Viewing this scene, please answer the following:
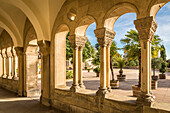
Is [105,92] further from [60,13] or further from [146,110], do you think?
[60,13]

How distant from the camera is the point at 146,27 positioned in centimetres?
280

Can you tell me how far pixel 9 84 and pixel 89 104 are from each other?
281 inches

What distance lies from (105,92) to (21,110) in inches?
128

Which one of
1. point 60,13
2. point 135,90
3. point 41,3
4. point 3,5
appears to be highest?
point 3,5

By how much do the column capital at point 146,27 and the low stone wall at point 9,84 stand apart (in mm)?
7663

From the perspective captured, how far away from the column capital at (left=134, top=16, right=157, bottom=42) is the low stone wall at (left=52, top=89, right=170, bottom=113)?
1547mm

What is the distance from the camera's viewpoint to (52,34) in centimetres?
511

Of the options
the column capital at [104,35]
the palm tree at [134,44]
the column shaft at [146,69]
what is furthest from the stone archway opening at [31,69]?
the column shaft at [146,69]

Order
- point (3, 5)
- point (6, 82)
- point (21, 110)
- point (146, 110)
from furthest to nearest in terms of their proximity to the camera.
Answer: point (6, 82) → point (3, 5) → point (21, 110) → point (146, 110)

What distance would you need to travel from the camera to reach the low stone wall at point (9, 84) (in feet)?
25.6

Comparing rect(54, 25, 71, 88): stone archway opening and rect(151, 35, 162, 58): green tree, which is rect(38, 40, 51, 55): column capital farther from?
rect(151, 35, 162, 58): green tree

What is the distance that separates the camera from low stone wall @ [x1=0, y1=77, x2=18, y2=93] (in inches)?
308

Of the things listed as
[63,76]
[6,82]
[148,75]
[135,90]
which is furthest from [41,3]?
[6,82]

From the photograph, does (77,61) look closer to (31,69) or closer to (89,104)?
(89,104)
